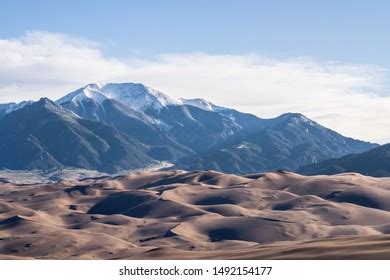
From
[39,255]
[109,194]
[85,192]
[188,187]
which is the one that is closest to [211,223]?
[39,255]

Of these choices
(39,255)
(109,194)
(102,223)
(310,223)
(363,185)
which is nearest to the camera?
(39,255)

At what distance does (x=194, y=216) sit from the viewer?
113 meters

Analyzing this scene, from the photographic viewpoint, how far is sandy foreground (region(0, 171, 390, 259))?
9106 centimetres

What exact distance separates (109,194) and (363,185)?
2081 inches

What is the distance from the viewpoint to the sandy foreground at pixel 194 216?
299 feet

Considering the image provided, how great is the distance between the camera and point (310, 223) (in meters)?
105

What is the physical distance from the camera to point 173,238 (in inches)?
3765
